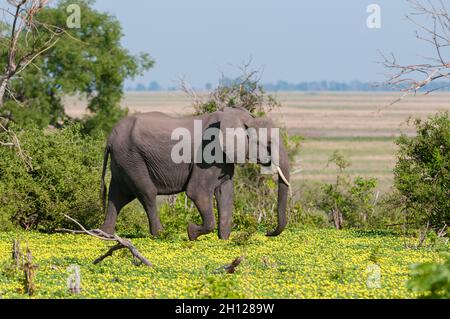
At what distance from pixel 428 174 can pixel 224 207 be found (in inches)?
180

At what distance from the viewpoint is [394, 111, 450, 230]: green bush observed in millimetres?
21797

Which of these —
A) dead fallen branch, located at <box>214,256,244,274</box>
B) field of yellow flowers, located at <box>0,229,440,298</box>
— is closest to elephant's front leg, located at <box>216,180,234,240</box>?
field of yellow flowers, located at <box>0,229,440,298</box>

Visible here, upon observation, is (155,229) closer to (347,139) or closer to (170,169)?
(170,169)

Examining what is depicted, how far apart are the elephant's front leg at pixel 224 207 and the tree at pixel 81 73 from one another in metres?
22.4

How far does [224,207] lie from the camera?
66.3 feet

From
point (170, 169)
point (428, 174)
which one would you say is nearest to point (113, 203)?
point (170, 169)

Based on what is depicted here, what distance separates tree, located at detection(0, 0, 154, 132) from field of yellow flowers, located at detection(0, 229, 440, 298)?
22.9 meters

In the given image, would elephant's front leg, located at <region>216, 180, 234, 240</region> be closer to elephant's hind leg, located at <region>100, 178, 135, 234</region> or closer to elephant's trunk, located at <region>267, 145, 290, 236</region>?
elephant's trunk, located at <region>267, 145, 290, 236</region>

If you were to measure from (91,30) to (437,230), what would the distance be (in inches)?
1035

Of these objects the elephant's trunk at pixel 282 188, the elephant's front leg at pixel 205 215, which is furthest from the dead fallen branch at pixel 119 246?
the elephant's trunk at pixel 282 188

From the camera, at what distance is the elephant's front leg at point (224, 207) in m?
20.1

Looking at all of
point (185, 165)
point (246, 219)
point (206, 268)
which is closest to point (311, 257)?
point (206, 268)

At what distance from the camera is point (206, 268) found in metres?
15.4
